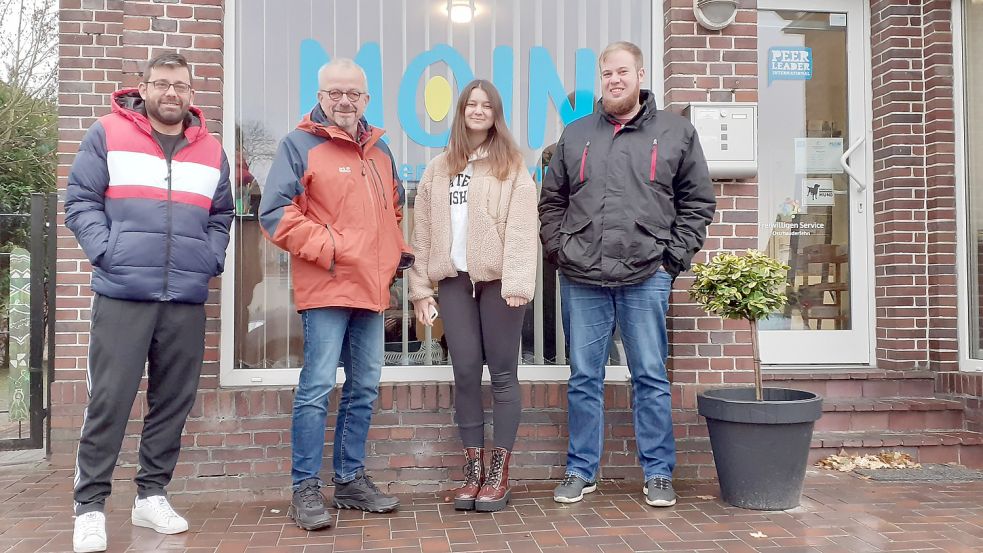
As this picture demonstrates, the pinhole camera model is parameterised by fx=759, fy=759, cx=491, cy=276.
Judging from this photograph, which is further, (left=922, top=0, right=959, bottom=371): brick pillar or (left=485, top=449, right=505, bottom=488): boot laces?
(left=922, top=0, right=959, bottom=371): brick pillar

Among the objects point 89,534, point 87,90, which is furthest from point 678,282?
point 87,90

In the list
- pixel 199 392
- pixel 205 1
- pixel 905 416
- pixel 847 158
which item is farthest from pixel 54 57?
pixel 905 416

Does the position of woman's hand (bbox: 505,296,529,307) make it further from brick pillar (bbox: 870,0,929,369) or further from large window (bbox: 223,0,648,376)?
brick pillar (bbox: 870,0,929,369)

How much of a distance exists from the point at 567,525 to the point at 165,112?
2439 mm

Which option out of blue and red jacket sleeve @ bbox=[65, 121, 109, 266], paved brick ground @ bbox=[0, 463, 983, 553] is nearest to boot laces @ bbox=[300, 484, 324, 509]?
paved brick ground @ bbox=[0, 463, 983, 553]

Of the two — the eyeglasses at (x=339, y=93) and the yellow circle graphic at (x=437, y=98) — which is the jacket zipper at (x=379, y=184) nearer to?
the eyeglasses at (x=339, y=93)

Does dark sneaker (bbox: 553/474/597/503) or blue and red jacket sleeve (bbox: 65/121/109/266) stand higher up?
blue and red jacket sleeve (bbox: 65/121/109/266)

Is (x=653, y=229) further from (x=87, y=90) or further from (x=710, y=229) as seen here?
(x=87, y=90)

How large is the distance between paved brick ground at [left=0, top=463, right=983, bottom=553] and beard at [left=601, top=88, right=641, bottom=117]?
1.89 metres

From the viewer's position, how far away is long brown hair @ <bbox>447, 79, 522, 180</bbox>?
11.5 feet

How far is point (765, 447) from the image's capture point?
11.4 feet

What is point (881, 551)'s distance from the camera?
298 cm

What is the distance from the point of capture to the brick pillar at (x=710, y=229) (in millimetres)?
4109

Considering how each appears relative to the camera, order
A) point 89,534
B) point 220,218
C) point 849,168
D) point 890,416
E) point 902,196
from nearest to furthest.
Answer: point 89,534
point 220,218
point 890,416
point 902,196
point 849,168
